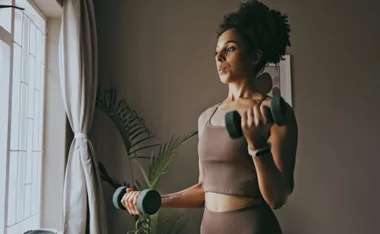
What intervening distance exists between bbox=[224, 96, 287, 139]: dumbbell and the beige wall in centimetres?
207

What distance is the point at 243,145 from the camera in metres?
1.01

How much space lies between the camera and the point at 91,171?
2389 mm

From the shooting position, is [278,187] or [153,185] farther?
[153,185]

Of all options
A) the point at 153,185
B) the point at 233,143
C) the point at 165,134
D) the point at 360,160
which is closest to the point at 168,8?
the point at 165,134

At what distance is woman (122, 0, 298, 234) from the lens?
962 millimetres

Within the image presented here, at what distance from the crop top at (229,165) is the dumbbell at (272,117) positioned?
170 millimetres

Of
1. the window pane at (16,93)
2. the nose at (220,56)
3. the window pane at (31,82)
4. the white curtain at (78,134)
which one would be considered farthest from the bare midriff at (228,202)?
the window pane at (31,82)

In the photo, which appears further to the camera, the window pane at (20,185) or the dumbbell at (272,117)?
the window pane at (20,185)

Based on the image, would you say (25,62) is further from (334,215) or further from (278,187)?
(334,215)

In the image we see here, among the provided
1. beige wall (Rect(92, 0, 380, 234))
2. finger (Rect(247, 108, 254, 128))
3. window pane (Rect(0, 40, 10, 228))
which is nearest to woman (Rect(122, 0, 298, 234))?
finger (Rect(247, 108, 254, 128))

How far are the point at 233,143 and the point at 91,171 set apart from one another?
1552mm

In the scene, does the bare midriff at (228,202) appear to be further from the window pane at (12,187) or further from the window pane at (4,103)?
the window pane at (12,187)

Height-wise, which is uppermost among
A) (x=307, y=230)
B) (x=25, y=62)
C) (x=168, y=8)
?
(x=168, y=8)

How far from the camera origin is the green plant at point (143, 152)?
8.25ft
